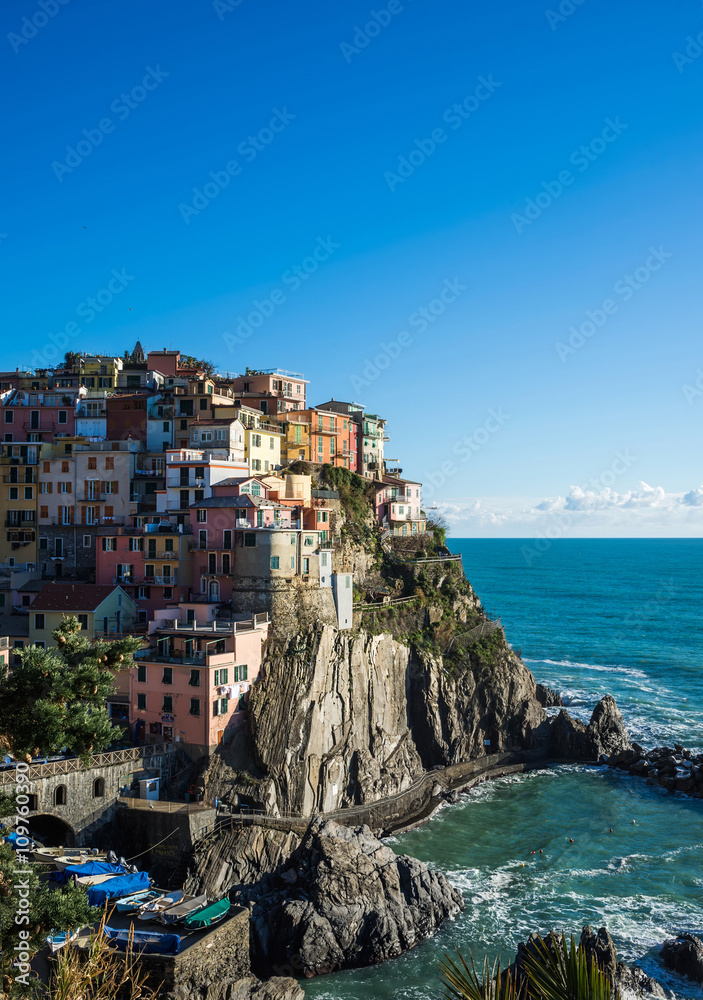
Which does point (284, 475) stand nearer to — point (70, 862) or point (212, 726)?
point (212, 726)

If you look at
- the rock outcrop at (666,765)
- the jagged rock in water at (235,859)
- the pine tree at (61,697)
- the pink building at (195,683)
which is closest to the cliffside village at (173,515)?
the pink building at (195,683)

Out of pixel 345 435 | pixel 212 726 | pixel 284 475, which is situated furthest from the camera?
pixel 345 435

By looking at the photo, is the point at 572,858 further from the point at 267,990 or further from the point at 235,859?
the point at 267,990

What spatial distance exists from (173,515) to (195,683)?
17142mm

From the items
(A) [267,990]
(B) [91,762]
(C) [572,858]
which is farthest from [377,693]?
(A) [267,990]

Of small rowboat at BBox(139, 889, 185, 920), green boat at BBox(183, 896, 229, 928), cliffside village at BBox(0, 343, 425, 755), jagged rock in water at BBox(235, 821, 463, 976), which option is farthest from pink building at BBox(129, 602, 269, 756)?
green boat at BBox(183, 896, 229, 928)

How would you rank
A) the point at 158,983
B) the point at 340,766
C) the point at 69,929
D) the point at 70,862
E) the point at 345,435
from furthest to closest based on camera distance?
1. the point at 345,435
2. the point at 340,766
3. the point at 70,862
4. the point at 158,983
5. the point at 69,929

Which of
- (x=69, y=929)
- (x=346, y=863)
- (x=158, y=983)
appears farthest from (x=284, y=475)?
(x=69, y=929)

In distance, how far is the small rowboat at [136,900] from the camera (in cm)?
3275

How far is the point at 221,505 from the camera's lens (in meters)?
57.0

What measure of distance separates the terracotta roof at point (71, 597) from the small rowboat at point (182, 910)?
26787 millimetres

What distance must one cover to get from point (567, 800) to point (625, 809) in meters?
3.91

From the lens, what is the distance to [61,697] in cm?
1775

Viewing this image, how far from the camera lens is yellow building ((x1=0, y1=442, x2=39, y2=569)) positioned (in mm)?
67688
